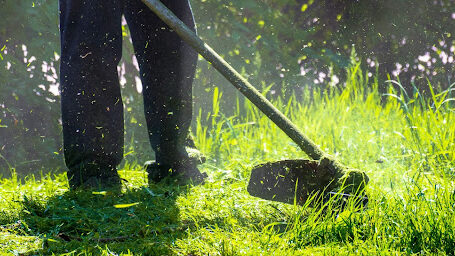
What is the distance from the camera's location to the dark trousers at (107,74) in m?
2.74

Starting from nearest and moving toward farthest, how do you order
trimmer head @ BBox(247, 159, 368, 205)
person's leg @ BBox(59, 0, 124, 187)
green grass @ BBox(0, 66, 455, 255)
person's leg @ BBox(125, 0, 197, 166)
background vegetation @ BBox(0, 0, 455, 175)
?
green grass @ BBox(0, 66, 455, 255)
trimmer head @ BBox(247, 159, 368, 205)
person's leg @ BBox(59, 0, 124, 187)
person's leg @ BBox(125, 0, 197, 166)
background vegetation @ BBox(0, 0, 455, 175)

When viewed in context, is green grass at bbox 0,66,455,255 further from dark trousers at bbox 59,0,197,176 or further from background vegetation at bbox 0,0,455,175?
background vegetation at bbox 0,0,455,175

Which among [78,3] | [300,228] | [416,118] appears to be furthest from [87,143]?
[416,118]

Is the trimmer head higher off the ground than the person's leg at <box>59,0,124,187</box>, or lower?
lower

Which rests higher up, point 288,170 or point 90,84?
point 90,84

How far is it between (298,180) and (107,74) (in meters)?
1.11

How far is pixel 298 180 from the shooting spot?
257cm

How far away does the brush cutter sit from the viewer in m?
2.48

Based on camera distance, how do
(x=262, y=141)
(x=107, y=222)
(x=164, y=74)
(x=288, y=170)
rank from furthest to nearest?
(x=262, y=141) → (x=164, y=74) → (x=288, y=170) → (x=107, y=222)

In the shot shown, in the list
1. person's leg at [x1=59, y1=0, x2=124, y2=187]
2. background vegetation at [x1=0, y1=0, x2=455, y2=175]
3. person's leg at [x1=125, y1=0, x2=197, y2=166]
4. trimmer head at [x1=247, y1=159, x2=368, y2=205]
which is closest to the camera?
trimmer head at [x1=247, y1=159, x2=368, y2=205]

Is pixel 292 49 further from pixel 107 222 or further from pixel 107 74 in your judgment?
pixel 107 222

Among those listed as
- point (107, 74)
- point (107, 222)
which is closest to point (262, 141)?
point (107, 74)

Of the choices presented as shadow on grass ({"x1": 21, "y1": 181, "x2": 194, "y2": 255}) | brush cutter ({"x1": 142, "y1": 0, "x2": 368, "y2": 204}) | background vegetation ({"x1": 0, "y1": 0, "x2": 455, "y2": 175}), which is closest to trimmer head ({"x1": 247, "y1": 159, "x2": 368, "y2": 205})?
brush cutter ({"x1": 142, "y1": 0, "x2": 368, "y2": 204})

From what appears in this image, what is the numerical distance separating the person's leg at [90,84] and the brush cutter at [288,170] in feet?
0.92
